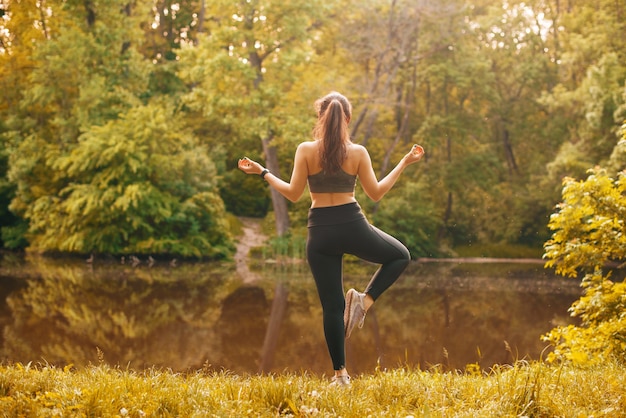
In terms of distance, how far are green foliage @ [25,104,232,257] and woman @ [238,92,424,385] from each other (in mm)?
13844

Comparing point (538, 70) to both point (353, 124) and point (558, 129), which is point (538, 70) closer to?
point (558, 129)

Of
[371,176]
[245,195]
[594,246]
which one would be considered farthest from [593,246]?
[245,195]

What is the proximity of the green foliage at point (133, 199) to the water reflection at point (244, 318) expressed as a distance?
118 cm

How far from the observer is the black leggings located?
4.56m

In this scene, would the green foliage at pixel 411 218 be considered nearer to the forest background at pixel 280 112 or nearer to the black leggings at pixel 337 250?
the forest background at pixel 280 112

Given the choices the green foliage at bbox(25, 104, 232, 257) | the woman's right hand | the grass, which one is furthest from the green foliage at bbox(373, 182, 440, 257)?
the grass

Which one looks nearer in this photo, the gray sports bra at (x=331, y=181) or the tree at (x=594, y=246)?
the gray sports bra at (x=331, y=181)

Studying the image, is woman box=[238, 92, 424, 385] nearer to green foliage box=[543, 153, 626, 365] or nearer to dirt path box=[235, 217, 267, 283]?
green foliage box=[543, 153, 626, 365]

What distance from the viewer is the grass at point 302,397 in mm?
3693

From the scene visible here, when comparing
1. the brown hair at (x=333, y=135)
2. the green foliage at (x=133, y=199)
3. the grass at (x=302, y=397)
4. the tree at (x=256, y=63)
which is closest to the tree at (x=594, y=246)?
the grass at (x=302, y=397)

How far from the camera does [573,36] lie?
22.2 meters

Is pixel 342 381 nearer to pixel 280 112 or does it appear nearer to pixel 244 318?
pixel 244 318

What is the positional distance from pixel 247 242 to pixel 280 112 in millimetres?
4432

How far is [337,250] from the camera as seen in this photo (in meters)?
4.59
